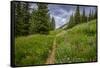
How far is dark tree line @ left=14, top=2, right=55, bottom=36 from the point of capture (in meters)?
2.31

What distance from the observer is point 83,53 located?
260 centimetres

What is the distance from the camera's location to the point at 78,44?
8.44 ft

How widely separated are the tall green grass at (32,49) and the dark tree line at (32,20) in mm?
63

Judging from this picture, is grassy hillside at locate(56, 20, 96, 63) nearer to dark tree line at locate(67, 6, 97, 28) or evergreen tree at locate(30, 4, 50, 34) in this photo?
dark tree line at locate(67, 6, 97, 28)

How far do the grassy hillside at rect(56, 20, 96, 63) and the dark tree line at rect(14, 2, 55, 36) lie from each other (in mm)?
203

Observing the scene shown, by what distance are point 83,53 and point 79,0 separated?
60 cm

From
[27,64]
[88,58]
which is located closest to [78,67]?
[88,58]

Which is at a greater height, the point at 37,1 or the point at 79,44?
the point at 37,1

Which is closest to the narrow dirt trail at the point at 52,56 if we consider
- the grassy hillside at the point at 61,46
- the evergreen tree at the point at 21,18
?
the grassy hillside at the point at 61,46

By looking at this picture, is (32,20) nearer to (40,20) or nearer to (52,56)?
(40,20)

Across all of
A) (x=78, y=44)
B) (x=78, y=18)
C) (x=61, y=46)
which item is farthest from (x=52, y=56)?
(x=78, y=18)

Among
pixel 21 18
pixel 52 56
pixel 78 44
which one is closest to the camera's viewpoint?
pixel 21 18

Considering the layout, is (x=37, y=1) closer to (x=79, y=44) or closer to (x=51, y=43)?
(x=51, y=43)

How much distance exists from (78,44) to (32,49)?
0.54m
